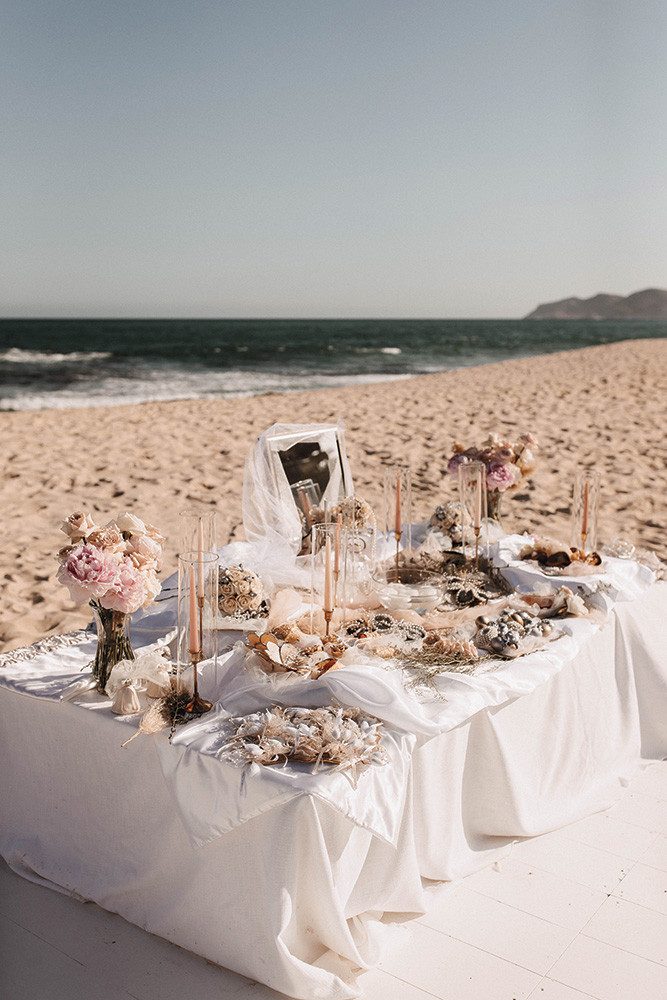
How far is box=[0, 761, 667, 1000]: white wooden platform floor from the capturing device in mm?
1901

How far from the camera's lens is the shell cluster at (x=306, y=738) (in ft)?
5.92

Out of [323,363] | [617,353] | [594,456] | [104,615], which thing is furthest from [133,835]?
[323,363]

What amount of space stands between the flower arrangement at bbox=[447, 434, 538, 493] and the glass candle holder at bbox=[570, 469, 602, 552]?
202mm

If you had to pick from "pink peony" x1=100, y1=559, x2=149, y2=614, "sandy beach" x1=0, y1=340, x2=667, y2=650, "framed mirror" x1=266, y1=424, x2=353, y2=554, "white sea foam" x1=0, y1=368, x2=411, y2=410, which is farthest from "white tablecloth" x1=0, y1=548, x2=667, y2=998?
"white sea foam" x1=0, y1=368, x2=411, y2=410

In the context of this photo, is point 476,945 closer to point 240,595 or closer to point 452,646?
point 452,646

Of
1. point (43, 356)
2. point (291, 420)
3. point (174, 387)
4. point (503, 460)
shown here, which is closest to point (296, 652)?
point (503, 460)

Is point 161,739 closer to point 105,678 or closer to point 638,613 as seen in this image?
point 105,678

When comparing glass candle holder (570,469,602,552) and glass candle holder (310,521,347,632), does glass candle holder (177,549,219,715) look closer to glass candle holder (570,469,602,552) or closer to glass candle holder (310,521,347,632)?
glass candle holder (310,521,347,632)

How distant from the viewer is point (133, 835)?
6.81ft

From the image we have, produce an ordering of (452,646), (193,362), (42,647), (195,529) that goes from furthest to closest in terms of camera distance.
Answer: (193,362) < (42,647) < (452,646) < (195,529)

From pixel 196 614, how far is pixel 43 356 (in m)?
26.7

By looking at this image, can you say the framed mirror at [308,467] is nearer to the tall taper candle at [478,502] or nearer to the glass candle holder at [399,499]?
the glass candle holder at [399,499]

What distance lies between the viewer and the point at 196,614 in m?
1.99

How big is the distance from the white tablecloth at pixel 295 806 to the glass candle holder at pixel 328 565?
0.37 m
